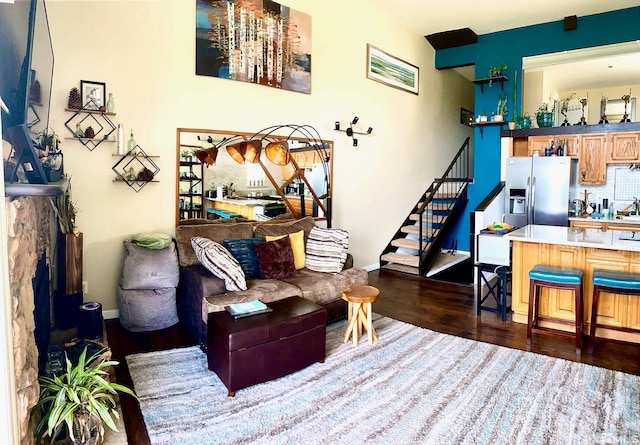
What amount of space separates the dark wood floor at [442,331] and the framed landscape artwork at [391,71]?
319 cm

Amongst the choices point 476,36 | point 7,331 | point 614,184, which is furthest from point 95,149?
point 614,184

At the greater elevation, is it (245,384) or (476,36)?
(476,36)

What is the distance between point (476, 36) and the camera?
23.5ft

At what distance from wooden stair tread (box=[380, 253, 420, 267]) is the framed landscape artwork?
265 cm

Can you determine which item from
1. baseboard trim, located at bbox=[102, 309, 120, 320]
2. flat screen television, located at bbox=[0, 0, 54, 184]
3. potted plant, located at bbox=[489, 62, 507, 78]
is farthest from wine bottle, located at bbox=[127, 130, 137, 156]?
potted plant, located at bbox=[489, 62, 507, 78]

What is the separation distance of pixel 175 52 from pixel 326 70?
2086 millimetres

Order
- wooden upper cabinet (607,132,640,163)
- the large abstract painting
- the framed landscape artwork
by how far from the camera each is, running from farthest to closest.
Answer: the framed landscape artwork, wooden upper cabinet (607,132,640,163), the large abstract painting

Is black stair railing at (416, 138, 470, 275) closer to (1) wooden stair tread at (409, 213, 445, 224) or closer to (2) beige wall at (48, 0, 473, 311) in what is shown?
(1) wooden stair tread at (409, 213, 445, 224)

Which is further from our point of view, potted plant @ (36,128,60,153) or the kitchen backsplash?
the kitchen backsplash

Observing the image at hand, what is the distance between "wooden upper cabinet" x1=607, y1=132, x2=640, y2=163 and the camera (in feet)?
18.9

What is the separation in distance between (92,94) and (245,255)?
196 cm

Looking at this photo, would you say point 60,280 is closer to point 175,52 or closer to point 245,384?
point 245,384

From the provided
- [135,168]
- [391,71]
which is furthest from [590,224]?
[135,168]

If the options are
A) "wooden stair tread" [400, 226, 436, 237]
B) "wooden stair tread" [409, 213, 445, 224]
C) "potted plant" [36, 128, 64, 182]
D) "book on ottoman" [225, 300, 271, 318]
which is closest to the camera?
"potted plant" [36, 128, 64, 182]
